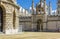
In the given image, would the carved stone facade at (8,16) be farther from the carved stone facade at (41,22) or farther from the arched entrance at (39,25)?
the arched entrance at (39,25)

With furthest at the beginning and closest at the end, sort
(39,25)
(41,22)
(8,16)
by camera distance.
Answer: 1. (41,22)
2. (39,25)
3. (8,16)

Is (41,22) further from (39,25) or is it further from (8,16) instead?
(8,16)

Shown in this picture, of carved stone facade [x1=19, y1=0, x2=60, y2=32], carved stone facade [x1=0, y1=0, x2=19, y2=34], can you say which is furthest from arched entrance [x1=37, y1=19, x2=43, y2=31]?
carved stone facade [x1=0, y1=0, x2=19, y2=34]

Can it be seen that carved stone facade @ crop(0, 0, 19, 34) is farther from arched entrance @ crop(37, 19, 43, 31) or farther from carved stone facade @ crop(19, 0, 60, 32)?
arched entrance @ crop(37, 19, 43, 31)

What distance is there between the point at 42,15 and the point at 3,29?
23271 mm

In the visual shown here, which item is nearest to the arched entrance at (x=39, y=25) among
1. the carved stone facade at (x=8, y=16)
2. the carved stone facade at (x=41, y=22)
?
the carved stone facade at (x=41, y=22)

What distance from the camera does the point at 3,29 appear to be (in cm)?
2425

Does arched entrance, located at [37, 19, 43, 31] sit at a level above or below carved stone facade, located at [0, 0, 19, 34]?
below

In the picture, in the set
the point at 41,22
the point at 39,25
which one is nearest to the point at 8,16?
the point at 39,25

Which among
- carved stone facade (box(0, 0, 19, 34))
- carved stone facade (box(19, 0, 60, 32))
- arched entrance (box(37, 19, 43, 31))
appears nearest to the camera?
carved stone facade (box(0, 0, 19, 34))

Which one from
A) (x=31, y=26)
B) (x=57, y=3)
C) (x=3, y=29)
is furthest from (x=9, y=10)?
(x=57, y=3)

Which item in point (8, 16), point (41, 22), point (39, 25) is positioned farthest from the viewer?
point (41, 22)

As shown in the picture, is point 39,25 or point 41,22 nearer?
point 39,25

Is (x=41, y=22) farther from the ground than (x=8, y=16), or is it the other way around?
(x=8, y=16)
